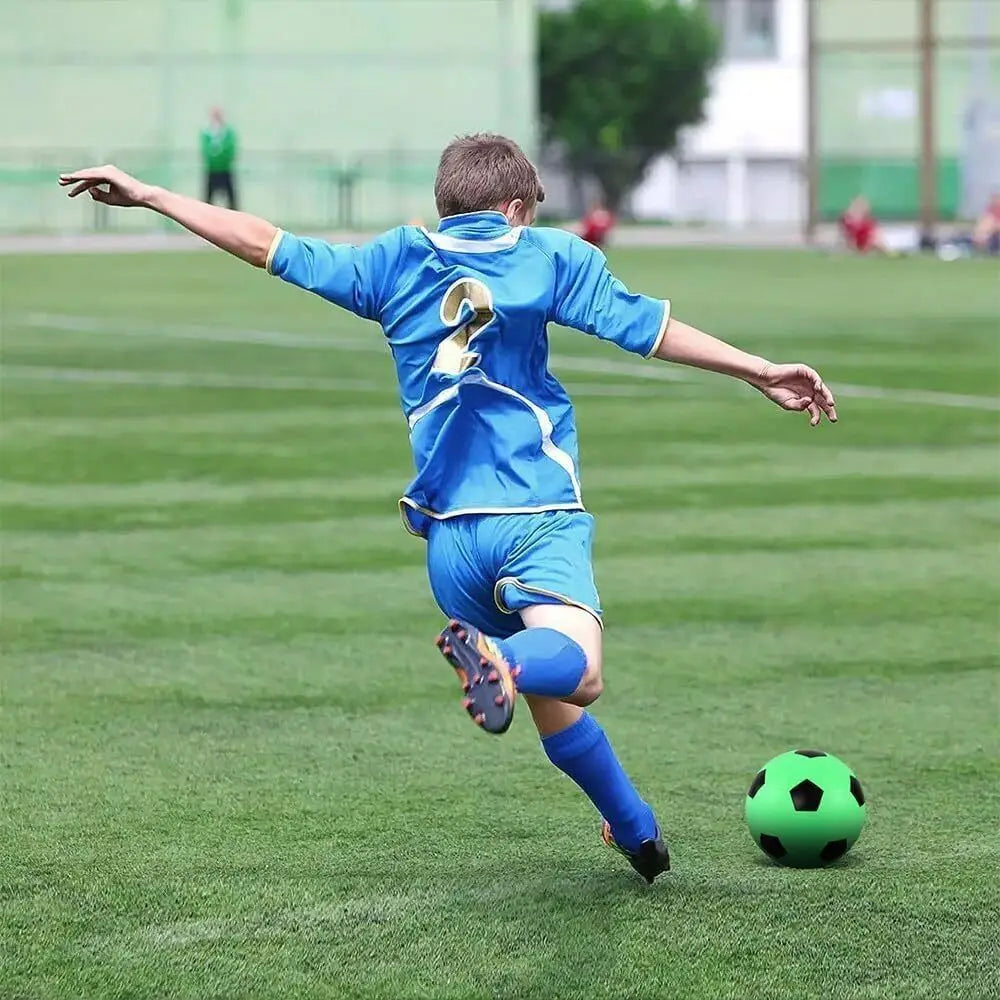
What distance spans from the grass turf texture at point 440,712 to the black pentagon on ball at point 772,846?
0.06 meters

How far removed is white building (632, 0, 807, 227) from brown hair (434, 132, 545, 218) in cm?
7880

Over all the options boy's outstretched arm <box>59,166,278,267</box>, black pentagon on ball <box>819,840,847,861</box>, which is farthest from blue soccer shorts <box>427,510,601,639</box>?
black pentagon on ball <box>819,840,847,861</box>

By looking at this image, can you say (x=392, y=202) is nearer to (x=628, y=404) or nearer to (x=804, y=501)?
(x=628, y=404)

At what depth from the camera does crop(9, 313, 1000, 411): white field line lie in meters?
16.4

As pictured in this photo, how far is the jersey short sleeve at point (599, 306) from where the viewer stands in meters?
5.25

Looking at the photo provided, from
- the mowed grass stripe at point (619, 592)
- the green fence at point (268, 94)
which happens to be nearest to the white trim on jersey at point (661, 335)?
the mowed grass stripe at point (619, 592)

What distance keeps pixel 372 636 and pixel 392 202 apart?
44999 mm

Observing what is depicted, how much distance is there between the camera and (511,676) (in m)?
4.77

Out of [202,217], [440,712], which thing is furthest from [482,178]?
A: [440,712]

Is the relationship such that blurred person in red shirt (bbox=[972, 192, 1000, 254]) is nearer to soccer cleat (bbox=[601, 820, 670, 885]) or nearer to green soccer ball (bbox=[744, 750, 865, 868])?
green soccer ball (bbox=[744, 750, 865, 868])

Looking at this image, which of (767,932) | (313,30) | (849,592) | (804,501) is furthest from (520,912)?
(313,30)

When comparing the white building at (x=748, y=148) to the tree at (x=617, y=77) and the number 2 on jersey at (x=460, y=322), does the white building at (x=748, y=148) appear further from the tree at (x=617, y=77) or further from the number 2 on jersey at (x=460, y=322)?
the number 2 on jersey at (x=460, y=322)

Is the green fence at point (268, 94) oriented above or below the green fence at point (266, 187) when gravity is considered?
above

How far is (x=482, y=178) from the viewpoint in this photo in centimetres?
525
